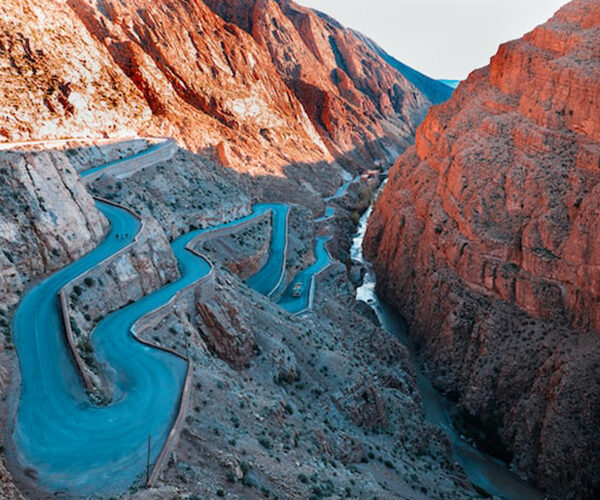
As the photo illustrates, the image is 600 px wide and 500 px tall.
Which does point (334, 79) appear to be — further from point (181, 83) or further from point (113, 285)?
point (113, 285)

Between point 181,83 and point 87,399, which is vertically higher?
point 181,83

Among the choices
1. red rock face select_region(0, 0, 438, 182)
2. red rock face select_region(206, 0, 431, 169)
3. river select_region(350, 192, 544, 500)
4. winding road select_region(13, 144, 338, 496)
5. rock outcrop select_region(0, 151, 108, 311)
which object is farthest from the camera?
red rock face select_region(206, 0, 431, 169)

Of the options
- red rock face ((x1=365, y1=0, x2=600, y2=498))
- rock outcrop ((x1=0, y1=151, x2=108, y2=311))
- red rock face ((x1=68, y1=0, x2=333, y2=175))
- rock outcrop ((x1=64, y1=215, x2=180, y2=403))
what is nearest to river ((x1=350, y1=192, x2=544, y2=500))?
red rock face ((x1=365, y1=0, x2=600, y2=498))

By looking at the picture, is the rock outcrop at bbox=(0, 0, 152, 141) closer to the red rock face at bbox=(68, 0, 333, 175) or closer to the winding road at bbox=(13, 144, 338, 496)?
the red rock face at bbox=(68, 0, 333, 175)

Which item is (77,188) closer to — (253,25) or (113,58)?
(113,58)

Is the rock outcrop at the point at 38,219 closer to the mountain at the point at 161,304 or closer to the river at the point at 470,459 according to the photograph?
the mountain at the point at 161,304

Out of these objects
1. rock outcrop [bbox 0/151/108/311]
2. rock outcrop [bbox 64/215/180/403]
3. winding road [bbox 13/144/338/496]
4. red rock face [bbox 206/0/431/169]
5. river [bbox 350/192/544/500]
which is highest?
red rock face [bbox 206/0/431/169]

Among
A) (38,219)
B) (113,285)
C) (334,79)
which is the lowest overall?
(113,285)

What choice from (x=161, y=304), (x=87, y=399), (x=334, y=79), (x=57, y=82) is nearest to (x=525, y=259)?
(x=161, y=304)
